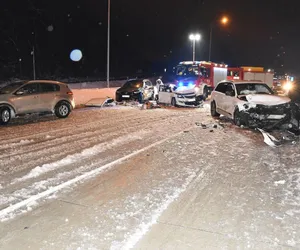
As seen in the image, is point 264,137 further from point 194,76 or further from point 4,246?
point 194,76

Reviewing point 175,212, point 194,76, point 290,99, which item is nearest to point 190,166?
point 175,212

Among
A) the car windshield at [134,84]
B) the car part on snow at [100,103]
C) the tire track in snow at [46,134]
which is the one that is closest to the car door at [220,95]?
the tire track in snow at [46,134]

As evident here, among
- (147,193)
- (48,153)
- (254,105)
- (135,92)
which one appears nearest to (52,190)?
(147,193)

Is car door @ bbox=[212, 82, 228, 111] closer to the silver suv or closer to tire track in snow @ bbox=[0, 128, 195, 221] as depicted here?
the silver suv

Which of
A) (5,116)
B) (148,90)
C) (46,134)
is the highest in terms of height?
(148,90)

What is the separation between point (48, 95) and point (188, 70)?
14.4 metres

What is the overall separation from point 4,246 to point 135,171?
3350 millimetres

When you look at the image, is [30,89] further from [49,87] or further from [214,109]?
[214,109]

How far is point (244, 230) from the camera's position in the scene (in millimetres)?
4434

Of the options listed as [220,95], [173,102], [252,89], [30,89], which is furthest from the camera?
[173,102]

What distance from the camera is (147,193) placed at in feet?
18.9

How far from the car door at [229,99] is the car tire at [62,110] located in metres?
6.71

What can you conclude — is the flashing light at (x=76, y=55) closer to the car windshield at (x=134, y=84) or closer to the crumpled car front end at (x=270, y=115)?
the car windshield at (x=134, y=84)

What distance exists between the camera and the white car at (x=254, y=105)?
12.1 m
